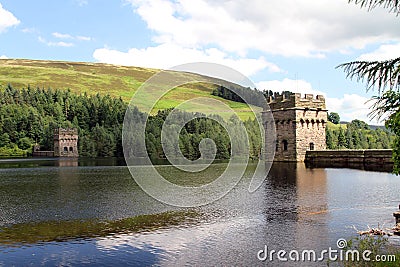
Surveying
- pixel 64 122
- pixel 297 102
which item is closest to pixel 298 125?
pixel 297 102

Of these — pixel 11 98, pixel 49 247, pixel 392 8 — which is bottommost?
pixel 49 247

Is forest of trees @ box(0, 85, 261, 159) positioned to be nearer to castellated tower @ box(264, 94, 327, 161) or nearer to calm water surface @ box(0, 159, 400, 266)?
castellated tower @ box(264, 94, 327, 161)

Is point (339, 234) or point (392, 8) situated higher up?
point (392, 8)

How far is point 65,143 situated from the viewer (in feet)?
461

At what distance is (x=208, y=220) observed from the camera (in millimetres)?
19562

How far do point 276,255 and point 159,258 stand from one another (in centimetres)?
353

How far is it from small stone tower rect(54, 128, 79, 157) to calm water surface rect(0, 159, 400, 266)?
11298 centimetres

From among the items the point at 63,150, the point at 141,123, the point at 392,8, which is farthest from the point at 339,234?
the point at 63,150

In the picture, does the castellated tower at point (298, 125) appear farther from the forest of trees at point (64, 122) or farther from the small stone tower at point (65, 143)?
the small stone tower at point (65, 143)

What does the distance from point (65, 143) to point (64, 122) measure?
1372 cm

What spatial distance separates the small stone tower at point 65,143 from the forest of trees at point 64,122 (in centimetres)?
239

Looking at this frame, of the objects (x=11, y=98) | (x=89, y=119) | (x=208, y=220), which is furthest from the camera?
(x=11, y=98)

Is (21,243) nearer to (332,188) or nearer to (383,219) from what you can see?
(383,219)

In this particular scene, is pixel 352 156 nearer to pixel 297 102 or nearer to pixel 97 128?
pixel 297 102
